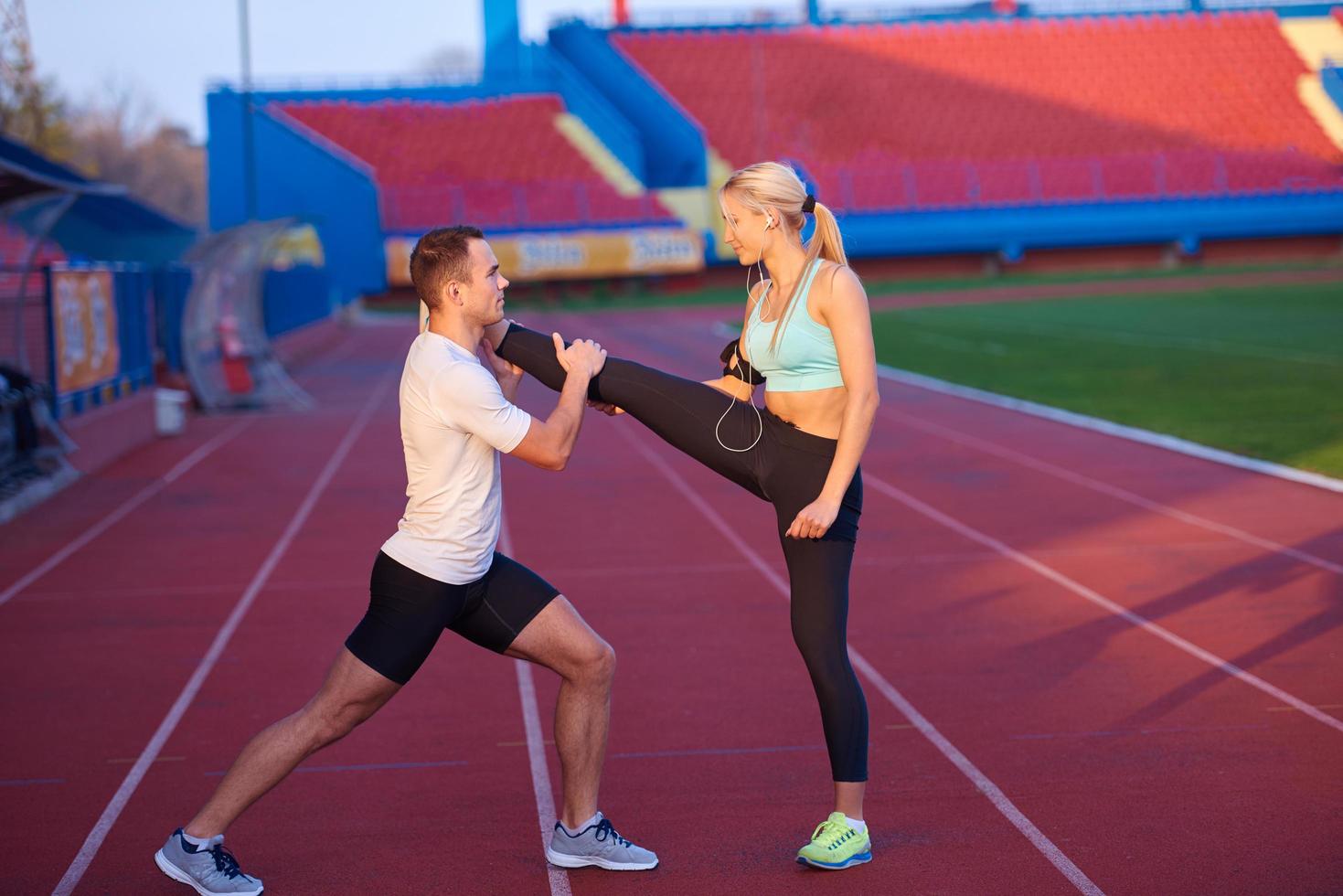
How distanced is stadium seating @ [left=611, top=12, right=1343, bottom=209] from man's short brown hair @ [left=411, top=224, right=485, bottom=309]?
44353 mm

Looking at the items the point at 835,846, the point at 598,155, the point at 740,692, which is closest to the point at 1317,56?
the point at 598,155

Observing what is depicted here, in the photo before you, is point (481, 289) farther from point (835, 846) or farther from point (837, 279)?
point (835, 846)

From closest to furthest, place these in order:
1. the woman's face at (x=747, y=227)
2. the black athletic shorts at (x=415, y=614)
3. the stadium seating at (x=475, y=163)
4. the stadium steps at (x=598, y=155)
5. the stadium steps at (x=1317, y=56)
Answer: the black athletic shorts at (x=415, y=614)
the woman's face at (x=747, y=227)
the stadium seating at (x=475, y=163)
the stadium steps at (x=598, y=155)
the stadium steps at (x=1317, y=56)

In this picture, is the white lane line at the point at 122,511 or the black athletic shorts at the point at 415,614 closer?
the black athletic shorts at the point at 415,614

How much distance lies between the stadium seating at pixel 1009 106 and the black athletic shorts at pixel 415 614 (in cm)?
4436

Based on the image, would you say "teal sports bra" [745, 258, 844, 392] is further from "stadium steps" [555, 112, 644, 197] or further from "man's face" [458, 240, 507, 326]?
"stadium steps" [555, 112, 644, 197]

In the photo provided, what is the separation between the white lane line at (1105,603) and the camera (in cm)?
606

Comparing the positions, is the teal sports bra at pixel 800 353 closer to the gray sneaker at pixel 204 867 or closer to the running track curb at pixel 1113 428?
the gray sneaker at pixel 204 867

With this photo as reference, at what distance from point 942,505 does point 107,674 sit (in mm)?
6266

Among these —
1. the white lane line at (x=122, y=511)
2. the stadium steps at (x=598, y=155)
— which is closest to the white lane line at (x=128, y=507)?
the white lane line at (x=122, y=511)

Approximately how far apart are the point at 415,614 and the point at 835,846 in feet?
4.41

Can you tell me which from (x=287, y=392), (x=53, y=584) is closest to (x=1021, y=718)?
(x=53, y=584)

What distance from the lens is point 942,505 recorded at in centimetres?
1125

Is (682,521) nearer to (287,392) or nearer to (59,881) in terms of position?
(59,881)
